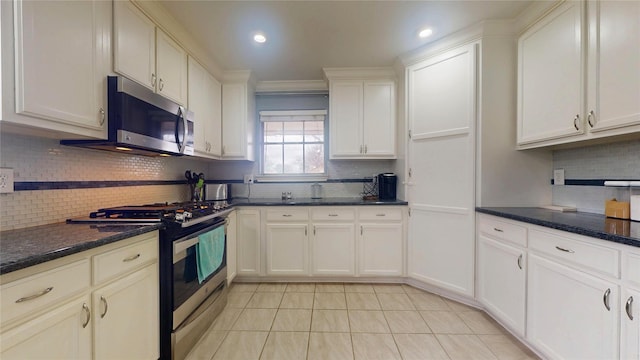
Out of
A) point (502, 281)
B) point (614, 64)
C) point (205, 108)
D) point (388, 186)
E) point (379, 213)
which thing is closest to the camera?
point (614, 64)

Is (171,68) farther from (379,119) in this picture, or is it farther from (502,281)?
(502,281)

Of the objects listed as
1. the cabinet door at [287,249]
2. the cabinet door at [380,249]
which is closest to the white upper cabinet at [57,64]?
the cabinet door at [287,249]

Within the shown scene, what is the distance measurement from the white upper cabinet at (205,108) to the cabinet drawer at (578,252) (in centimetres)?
286

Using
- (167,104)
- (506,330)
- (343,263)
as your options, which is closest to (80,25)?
(167,104)

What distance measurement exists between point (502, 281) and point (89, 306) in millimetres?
2565

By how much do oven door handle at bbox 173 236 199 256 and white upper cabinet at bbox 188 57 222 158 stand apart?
3.46ft

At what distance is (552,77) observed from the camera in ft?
5.92

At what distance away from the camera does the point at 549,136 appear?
5.99ft

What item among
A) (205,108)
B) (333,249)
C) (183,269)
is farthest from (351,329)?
(205,108)

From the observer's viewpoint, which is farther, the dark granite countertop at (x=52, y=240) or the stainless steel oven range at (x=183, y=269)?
the stainless steel oven range at (x=183, y=269)

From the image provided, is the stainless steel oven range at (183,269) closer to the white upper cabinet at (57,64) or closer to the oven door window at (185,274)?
the oven door window at (185,274)

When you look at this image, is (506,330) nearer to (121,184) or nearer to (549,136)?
(549,136)

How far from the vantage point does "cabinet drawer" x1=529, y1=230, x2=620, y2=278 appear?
3.87 ft

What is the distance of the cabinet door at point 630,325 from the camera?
1.08 m
